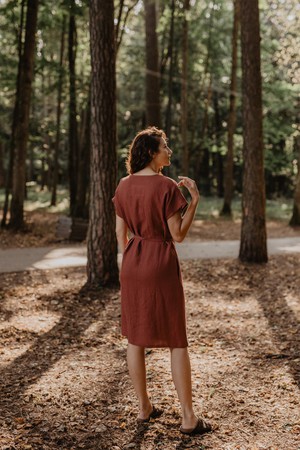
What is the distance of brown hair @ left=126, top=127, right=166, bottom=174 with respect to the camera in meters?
3.71

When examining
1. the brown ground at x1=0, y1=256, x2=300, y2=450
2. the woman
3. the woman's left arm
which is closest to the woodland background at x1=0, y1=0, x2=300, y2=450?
the brown ground at x1=0, y1=256, x2=300, y2=450

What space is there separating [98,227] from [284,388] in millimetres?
4239

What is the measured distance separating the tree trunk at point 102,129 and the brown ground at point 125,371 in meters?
0.99

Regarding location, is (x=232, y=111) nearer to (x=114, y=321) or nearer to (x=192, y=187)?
(x=114, y=321)

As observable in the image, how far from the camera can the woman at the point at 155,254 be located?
11.9ft

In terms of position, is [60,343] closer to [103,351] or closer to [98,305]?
[103,351]

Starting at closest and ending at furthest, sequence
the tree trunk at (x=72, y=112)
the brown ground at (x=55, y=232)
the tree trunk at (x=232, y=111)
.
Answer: the brown ground at (x=55, y=232), the tree trunk at (x=72, y=112), the tree trunk at (x=232, y=111)

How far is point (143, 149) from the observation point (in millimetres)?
3725

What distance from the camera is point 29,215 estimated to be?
20.2 m

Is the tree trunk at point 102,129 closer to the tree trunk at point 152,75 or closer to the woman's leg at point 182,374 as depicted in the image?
the woman's leg at point 182,374

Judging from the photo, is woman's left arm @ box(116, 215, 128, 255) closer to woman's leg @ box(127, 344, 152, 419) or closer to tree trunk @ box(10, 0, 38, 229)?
woman's leg @ box(127, 344, 152, 419)

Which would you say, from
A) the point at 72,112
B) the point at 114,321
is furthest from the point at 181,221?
the point at 72,112

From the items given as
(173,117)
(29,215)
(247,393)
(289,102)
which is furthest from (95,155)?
(173,117)

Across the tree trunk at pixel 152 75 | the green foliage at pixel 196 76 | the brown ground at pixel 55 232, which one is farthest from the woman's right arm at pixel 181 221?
the green foliage at pixel 196 76
